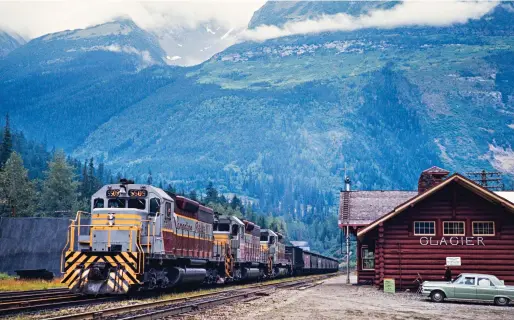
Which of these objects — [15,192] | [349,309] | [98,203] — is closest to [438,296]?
[349,309]

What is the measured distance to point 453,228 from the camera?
4169 cm

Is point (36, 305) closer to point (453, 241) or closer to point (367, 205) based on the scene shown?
point (453, 241)

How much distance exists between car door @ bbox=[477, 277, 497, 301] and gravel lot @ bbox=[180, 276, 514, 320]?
545 mm

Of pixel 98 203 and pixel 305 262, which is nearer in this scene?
pixel 98 203

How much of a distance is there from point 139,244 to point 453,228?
Result: 2167 centimetres

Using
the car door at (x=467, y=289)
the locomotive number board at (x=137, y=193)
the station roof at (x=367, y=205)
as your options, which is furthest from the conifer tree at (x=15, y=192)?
the car door at (x=467, y=289)

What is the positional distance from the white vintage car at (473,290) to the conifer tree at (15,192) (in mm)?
70686

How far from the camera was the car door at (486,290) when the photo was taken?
3303 centimetres

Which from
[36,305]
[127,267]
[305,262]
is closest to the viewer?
[36,305]

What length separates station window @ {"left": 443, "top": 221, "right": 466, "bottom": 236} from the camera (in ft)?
136

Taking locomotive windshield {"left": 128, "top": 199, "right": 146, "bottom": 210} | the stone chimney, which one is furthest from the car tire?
the stone chimney

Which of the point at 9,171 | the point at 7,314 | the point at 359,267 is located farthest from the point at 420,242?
the point at 9,171

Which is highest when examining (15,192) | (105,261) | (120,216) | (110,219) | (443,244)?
(15,192)

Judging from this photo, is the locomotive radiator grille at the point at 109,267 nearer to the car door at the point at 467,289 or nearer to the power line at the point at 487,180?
the car door at the point at 467,289
